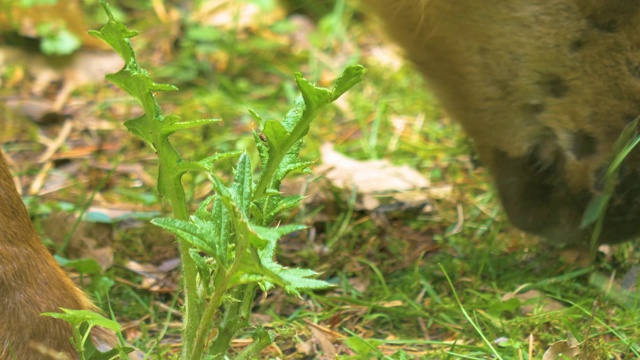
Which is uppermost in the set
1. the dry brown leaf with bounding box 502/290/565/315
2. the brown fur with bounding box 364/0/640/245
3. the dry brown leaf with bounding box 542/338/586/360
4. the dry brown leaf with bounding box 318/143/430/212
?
the brown fur with bounding box 364/0/640/245

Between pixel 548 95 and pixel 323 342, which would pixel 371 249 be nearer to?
pixel 323 342

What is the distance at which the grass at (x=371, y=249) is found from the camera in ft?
6.59

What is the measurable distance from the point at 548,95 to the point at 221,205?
0.75 m

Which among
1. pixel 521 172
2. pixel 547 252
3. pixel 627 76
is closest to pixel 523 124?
pixel 521 172

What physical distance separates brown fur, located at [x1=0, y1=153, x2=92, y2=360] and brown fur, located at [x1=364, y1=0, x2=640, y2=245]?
37.5 inches

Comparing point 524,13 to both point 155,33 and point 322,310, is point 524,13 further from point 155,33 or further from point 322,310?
point 155,33

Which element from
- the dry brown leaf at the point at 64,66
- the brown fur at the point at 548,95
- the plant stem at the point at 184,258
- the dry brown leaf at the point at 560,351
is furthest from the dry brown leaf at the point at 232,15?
the dry brown leaf at the point at 560,351

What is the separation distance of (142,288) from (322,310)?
1.48 feet

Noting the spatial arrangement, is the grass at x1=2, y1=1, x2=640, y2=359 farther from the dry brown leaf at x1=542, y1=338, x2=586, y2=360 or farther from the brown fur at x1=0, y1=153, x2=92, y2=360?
the brown fur at x1=0, y1=153, x2=92, y2=360

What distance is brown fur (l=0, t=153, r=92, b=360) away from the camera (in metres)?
1.69

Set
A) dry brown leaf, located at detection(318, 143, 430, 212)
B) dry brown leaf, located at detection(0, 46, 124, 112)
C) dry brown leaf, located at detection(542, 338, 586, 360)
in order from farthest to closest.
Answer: dry brown leaf, located at detection(0, 46, 124, 112) → dry brown leaf, located at detection(318, 143, 430, 212) → dry brown leaf, located at detection(542, 338, 586, 360)

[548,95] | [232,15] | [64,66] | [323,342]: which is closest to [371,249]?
[323,342]

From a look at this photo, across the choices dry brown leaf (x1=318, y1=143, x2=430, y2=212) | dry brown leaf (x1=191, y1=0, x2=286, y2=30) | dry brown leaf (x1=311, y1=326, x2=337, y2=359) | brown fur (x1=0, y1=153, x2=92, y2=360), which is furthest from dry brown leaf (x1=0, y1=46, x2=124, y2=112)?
dry brown leaf (x1=311, y1=326, x2=337, y2=359)

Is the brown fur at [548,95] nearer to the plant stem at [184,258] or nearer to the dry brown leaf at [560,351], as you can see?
the dry brown leaf at [560,351]
